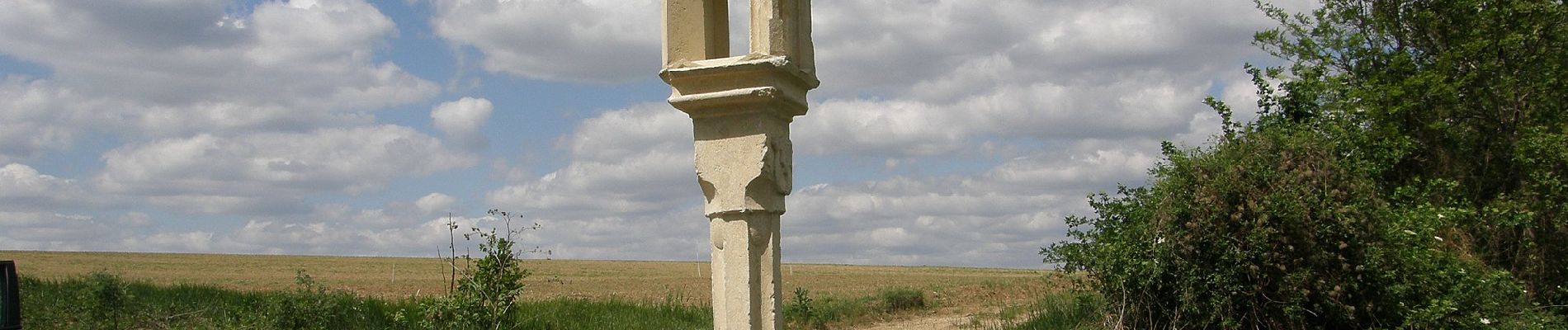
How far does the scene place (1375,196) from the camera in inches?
376

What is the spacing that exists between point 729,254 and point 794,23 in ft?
3.88

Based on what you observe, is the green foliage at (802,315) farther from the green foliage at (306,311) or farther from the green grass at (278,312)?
the green foliage at (306,311)

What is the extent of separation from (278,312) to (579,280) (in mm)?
28286

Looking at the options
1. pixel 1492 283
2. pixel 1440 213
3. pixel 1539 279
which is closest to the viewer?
pixel 1492 283

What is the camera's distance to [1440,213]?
10391 mm

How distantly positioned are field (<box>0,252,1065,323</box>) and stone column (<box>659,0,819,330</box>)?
19.7 feet

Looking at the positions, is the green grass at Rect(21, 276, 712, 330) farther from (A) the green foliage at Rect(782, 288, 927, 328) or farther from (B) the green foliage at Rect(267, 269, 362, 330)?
(A) the green foliage at Rect(782, 288, 927, 328)

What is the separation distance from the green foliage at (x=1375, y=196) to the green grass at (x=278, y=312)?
4809 mm

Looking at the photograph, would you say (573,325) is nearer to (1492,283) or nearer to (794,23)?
(794,23)

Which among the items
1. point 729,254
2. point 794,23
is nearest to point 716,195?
point 729,254

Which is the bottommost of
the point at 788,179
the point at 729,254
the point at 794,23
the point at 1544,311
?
the point at 1544,311

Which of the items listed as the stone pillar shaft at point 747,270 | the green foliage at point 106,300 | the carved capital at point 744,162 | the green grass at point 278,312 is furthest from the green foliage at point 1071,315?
the green foliage at point 106,300

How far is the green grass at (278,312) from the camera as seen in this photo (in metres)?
10.9

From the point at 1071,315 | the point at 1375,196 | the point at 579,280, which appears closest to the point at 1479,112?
the point at 1375,196
